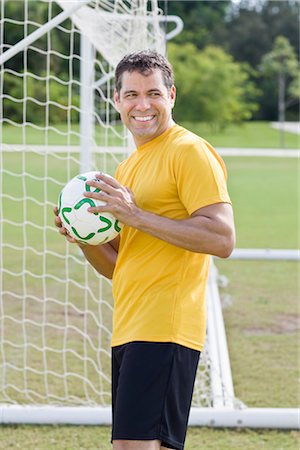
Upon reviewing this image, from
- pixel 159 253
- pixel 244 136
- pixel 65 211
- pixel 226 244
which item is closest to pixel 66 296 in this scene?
pixel 65 211

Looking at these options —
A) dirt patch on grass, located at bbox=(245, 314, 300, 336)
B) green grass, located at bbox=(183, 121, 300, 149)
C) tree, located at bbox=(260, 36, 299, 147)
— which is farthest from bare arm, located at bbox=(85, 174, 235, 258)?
tree, located at bbox=(260, 36, 299, 147)

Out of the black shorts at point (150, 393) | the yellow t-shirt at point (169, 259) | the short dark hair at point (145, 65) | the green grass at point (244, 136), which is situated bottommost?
the black shorts at point (150, 393)

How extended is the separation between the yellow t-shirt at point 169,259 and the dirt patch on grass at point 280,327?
14.6 ft

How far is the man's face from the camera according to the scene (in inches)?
127

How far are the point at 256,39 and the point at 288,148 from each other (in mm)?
24087

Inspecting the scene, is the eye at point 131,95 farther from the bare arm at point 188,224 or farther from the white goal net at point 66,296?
the white goal net at point 66,296

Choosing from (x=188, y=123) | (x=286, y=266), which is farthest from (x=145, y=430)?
(x=188, y=123)

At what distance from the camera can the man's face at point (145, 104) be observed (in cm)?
322

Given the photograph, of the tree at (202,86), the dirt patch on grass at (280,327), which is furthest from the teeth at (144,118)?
the tree at (202,86)

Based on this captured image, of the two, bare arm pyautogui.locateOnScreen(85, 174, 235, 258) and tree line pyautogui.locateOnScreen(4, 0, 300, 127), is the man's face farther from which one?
tree line pyautogui.locateOnScreen(4, 0, 300, 127)

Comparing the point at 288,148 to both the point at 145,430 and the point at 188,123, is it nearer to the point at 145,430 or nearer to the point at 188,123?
the point at 188,123

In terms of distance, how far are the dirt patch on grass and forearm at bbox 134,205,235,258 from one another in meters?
4.61

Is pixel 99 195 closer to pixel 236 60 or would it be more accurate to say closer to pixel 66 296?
pixel 66 296

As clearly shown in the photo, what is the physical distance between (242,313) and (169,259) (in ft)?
17.2
